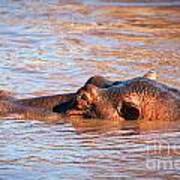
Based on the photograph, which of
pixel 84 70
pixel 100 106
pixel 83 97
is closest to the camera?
pixel 83 97

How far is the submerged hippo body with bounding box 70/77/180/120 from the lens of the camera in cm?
679

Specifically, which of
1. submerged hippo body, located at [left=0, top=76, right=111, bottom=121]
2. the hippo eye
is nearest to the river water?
submerged hippo body, located at [left=0, top=76, right=111, bottom=121]

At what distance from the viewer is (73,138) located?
21.3 ft

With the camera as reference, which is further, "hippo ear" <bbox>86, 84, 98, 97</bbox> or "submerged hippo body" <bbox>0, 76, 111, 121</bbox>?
"submerged hippo body" <bbox>0, 76, 111, 121</bbox>

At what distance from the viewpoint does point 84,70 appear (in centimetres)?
977

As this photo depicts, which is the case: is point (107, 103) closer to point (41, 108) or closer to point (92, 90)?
point (92, 90)

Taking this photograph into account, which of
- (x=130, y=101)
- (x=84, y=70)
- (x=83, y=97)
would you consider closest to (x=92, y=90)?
(x=83, y=97)

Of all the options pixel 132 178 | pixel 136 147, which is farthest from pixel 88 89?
pixel 132 178

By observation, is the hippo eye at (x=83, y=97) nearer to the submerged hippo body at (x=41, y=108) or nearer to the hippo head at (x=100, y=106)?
→ the hippo head at (x=100, y=106)

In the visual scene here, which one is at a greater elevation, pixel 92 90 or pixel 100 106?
pixel 92 90

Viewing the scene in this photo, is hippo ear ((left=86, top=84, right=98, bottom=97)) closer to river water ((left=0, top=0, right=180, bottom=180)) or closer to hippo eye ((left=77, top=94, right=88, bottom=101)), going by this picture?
hippo eye ((left=77, top=94, right=88, bottom=101))

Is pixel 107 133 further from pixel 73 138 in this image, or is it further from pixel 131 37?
pixel 131 37

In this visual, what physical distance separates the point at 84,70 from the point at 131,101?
9.74 feet

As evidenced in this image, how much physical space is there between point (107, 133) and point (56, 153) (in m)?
0.78
